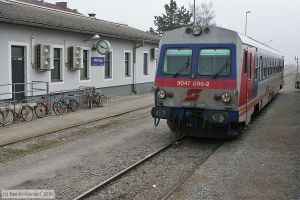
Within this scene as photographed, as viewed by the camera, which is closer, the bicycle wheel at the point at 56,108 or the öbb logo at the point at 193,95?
the öbb logo at the point at 193,95

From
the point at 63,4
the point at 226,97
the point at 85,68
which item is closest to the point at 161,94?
the point at 226,97

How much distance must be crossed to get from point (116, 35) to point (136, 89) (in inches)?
206

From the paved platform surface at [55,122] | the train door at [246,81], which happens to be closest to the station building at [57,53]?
the paved platform surface at [55,122]

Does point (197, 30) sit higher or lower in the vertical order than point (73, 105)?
higher

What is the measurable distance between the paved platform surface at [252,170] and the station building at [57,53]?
26.5 ft

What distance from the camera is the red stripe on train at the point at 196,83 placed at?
406 inches

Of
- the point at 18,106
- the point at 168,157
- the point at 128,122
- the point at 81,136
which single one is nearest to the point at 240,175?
the point at 168,157

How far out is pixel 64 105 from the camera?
1666cm

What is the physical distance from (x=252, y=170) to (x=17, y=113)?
8916 millimetres

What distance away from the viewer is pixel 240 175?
7980 millimetres

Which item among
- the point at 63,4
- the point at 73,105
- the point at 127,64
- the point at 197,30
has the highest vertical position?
the point at 63,4

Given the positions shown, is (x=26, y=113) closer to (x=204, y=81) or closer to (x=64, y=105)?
(x=64, y=105)

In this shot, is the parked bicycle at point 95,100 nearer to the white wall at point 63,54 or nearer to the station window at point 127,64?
the white wall at point 63,54

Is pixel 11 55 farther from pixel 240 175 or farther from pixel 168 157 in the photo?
pixel 240 175
